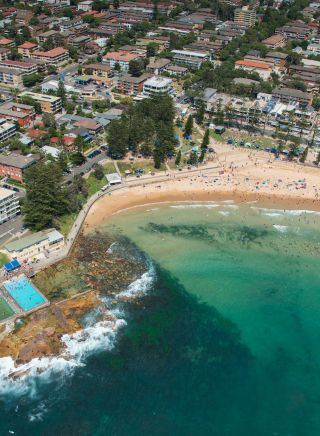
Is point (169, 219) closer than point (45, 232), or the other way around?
point (45, 232)

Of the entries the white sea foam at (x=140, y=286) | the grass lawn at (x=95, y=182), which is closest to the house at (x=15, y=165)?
the grass lawn at (x=95, y=182)

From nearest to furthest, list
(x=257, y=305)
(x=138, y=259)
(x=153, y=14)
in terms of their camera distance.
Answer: (x=257, y=305)
(x=138, y=259)
(x=153, y=14)

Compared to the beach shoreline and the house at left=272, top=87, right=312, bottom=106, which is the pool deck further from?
the house at left=272, top=87, right=312, bottom=106

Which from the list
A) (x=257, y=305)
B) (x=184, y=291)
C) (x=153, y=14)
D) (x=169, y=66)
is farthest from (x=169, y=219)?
(x=153, y=14)

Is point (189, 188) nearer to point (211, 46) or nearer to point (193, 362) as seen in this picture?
point (193, 362)

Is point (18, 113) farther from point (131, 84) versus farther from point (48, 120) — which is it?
point (131, 84)

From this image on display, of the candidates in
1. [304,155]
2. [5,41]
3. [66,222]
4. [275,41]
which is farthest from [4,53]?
[304,155]
